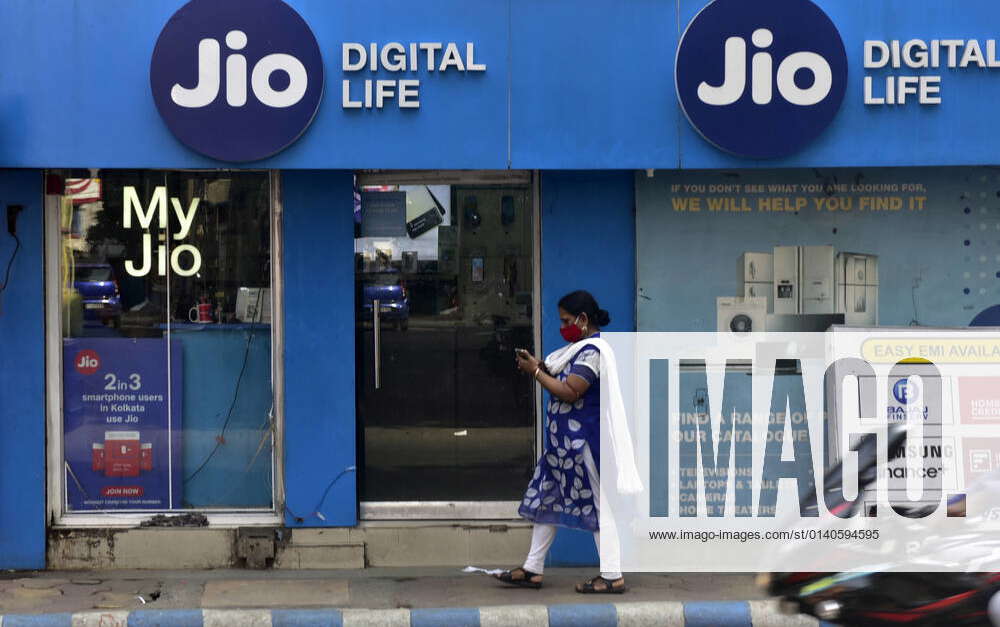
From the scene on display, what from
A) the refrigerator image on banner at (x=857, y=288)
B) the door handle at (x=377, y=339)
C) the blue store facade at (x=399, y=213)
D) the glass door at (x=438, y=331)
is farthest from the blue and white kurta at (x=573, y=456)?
the refrigerator image on banner at (x=857, y=288)

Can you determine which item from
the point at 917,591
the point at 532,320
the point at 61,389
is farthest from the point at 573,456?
the point at 61,389

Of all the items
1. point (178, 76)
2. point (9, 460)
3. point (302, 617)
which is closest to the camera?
point (302, 617)

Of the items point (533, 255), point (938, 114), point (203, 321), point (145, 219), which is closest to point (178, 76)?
point (145, 219)

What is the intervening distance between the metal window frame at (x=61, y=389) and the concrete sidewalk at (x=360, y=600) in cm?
40

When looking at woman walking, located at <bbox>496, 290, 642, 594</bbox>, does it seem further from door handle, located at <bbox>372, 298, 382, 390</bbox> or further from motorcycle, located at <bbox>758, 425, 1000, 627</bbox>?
motorcycle, located at <bbox>758, 425, 1000, 627</bbox>

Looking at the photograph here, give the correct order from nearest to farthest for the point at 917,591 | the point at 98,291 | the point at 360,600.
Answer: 1. the point at 917,591
2. the point at 360,600
3. the point at 98,291

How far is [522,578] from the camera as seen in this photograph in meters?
7.41

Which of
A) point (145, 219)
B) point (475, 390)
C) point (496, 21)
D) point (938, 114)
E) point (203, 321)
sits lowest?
point (475, 390)

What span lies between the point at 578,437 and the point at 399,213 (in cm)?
221

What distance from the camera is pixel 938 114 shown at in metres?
7.61

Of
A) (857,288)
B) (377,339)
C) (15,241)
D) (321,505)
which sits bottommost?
(321,505)

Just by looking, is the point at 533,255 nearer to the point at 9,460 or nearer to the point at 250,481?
the point at 250,481

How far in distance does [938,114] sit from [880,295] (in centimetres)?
130

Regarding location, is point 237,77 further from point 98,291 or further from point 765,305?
point 765,305
